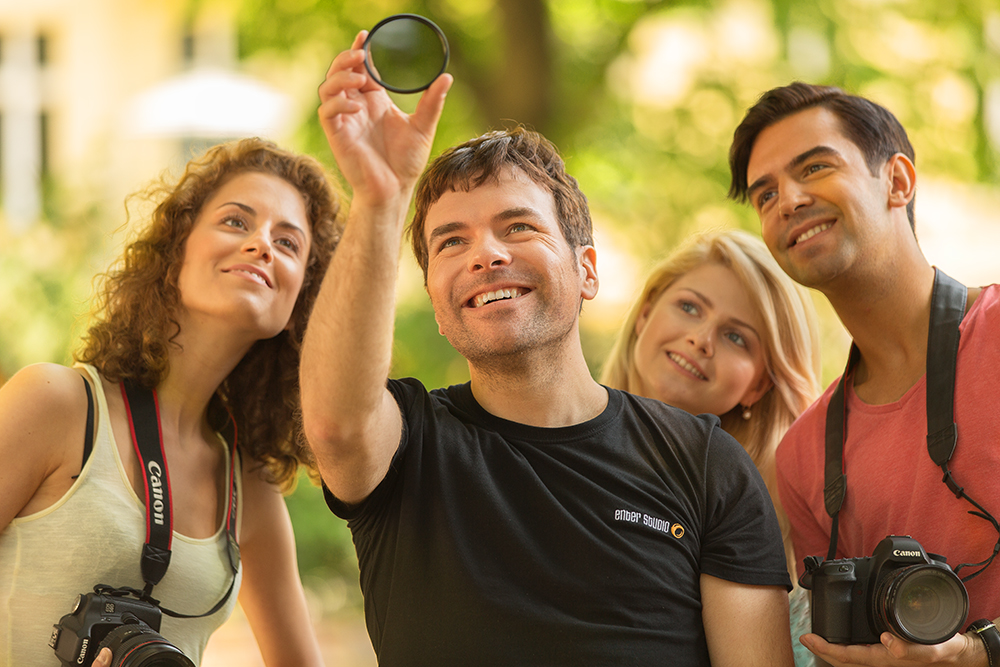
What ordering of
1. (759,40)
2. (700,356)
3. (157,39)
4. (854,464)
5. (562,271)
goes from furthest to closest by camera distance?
(157,39) → (759,40) → (700,356) → (854,464) → (562,271)

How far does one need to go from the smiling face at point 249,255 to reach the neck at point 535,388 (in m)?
0.76

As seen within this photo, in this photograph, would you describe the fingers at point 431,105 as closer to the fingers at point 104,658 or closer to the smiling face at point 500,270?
the smiling face at point 500,270

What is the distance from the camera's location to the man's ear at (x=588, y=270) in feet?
8.41

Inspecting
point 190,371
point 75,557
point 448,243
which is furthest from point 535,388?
point 75,557

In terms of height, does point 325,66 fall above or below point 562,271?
above

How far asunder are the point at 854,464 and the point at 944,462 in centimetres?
27

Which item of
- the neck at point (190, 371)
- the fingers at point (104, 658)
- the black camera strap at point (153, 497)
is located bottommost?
the fingers at point (104, 658)

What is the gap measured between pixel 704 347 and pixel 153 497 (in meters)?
1.75

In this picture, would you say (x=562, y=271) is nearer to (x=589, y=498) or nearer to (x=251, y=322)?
(x=589, y=498)

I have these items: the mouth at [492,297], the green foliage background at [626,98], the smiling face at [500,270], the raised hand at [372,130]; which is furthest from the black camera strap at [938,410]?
the green foliage background at [626,98]

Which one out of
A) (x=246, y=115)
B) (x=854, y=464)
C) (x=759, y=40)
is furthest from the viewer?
(x=759, y=40)

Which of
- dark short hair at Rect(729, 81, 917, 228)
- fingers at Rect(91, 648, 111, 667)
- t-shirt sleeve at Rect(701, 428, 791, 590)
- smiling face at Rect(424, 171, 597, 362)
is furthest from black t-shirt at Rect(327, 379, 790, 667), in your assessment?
dark short hair at Rect(729, 81, 917, 228)

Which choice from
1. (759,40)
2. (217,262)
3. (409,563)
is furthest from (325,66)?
(409,563)

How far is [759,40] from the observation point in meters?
6.04
